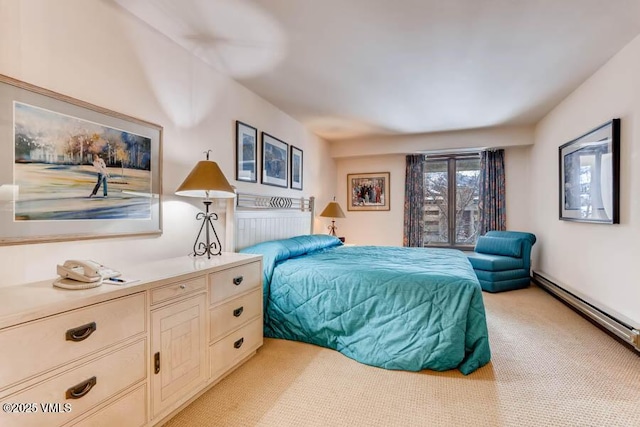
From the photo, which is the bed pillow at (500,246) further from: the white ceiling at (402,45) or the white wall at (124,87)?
the white wall at (124,87)

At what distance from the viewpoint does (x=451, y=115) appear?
14.1 feet

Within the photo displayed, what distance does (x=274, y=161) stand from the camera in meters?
3.85

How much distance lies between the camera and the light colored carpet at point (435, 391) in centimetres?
171

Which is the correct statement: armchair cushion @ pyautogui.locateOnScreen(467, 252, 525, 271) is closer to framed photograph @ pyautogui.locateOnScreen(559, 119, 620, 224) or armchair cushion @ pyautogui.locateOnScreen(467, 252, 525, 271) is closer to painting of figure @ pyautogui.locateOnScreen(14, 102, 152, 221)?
framed photograph @ pyautogui.locateOnScreen(559, 119, 620, 224)

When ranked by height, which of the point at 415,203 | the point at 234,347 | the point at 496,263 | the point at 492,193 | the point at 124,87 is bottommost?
the point at 234,347

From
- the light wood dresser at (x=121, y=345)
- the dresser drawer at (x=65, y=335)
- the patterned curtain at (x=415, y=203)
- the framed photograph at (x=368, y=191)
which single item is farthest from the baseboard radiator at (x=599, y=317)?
the dresser drawer at (x=65, y=335)

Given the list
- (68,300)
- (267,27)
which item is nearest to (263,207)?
(267,27)

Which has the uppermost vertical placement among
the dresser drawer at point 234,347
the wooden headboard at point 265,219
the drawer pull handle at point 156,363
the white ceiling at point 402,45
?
the white ceiling at point 402,45

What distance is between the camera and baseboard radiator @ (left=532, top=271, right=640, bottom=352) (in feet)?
7.84

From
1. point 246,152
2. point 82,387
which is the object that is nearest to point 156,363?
point 82,387

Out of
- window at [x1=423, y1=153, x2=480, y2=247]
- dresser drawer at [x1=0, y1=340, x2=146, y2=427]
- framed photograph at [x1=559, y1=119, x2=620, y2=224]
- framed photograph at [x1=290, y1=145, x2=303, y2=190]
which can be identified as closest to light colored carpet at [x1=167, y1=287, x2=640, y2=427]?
dresser drawer at [x1=0, y1=340, x2=146, y2=427]

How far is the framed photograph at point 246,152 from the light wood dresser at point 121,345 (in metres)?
1.29

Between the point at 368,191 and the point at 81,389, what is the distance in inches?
209

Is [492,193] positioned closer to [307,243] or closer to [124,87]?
[307,243]
